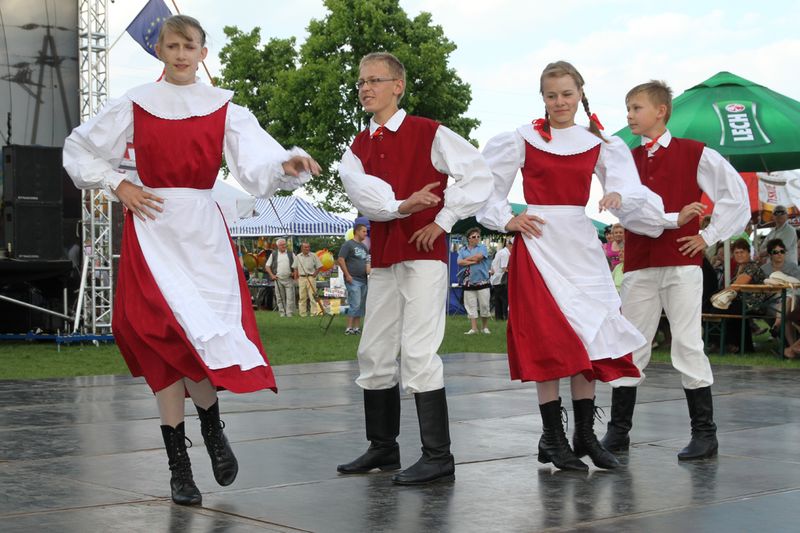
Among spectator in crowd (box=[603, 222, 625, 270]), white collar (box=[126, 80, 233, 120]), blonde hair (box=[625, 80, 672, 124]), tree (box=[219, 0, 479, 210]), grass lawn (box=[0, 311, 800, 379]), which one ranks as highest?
tree (box=[219, 0, 479, 210])

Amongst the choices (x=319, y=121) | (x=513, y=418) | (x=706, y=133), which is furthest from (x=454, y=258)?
(x=513, y=418)

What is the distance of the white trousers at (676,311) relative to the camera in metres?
5.99

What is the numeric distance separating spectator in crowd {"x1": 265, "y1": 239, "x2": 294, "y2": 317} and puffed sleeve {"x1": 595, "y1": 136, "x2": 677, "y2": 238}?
2112 cm

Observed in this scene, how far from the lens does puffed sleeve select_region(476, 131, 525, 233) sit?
558 centimetres

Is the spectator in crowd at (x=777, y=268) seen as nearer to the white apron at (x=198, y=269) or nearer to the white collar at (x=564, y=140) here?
the white collar at (x=564, y=140)

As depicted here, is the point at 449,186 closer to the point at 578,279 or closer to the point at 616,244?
the point at 578,279

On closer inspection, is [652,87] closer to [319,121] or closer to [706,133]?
[706,133]

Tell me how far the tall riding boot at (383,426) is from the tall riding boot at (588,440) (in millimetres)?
854

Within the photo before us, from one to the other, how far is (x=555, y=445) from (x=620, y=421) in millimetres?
754

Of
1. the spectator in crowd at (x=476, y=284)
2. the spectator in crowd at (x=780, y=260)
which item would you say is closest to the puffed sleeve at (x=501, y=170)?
the spectator in crowd at (x=780, y=260)

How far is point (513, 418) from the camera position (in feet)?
24.6

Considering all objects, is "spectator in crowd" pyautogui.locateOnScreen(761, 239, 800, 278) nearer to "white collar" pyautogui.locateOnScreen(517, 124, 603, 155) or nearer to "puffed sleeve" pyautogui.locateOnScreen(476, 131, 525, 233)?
"white collar" pyautogui.locateOnScreen(517, 124, 603, 155)

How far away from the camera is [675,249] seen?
237 inches

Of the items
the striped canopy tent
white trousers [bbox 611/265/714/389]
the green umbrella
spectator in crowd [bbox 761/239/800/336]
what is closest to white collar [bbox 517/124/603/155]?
white trousers [bbox 611/265/714/389]
